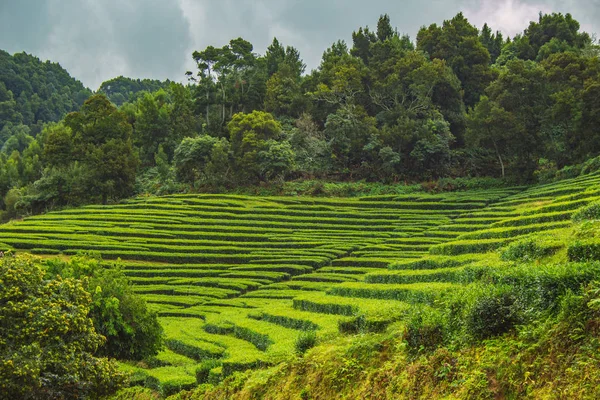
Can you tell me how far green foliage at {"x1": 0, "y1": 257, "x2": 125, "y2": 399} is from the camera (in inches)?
521

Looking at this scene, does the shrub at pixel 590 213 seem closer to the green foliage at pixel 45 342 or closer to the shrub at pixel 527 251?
the shrub at pixel 527 251

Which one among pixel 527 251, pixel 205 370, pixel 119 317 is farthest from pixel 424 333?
pixel 119 317

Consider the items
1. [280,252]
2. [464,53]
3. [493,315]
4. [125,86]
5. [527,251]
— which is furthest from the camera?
[125,86]

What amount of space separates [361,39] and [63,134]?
118 ft

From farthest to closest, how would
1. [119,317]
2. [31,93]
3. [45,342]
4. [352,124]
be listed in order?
1. [31,93]
2. [352,124]
3. [119,317]
4. [45,342]

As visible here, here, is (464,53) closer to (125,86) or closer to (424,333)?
(424,333)

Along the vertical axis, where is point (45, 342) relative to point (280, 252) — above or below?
above

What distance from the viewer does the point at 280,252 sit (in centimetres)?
3431

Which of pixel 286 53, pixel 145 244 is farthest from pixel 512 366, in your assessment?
pixel 286 53

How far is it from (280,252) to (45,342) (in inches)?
820

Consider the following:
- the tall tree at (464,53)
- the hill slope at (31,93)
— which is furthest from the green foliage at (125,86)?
the tall tree at (464,53)

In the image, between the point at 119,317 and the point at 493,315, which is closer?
the point at 493,315

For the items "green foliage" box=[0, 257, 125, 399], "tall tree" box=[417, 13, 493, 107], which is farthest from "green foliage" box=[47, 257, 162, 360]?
"tall tree" box=[417, 13, 493, 107]

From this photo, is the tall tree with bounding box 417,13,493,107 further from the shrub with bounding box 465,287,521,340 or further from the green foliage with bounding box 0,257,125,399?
the shrub with bounding box 465,287,521,340
